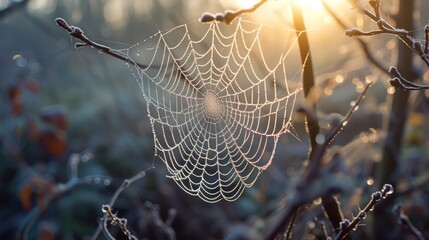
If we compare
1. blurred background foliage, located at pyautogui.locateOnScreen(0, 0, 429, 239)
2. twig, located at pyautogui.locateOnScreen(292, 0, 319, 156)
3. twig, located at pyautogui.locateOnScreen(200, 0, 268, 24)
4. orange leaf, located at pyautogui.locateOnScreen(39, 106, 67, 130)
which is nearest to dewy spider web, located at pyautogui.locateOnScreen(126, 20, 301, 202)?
twig, located at pyautogui.locateOnScreen(292, 0, 319, 156)

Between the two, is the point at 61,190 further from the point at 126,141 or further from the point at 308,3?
the point at 126,141

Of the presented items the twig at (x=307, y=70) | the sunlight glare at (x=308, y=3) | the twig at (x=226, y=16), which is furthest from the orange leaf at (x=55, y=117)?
the twig at (x=226, y=16)

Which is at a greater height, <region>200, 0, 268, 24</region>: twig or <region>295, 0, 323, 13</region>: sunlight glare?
<region>295, 0, 323, 13</region>: sunlight glare

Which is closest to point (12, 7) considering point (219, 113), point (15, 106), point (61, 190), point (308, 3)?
point (61, 190)

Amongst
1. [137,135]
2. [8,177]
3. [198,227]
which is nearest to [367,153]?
[198,227]

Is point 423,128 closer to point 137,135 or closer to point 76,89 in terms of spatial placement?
point 137,135

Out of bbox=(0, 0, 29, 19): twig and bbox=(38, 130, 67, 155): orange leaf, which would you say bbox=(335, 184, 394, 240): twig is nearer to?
bbox=(0, 0, 29, 19): twig
